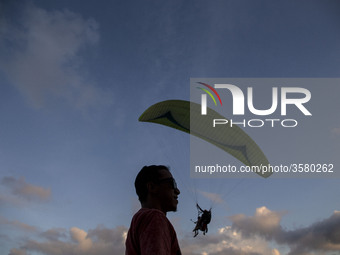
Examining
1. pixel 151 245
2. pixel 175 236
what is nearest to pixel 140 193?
pixel 175 236

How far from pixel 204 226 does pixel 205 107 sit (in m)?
6.52

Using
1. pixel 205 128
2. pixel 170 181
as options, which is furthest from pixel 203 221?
pixel 170 181

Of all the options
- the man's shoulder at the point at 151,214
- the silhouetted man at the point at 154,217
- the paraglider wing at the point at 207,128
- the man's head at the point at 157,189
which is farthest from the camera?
the paraglider wing at the point at 207,128

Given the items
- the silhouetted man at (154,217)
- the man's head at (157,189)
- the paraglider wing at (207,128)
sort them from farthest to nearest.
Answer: the paraglider wing at (207,128) → the man's head at (157,189) → the silhouetted man at (154,217)

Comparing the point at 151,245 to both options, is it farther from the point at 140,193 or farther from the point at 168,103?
the point at 168,103

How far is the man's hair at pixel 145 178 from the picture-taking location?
269 cm

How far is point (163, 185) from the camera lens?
2668 millimetres

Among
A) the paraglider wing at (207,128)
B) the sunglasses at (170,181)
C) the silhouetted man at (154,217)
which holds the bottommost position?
the silhouetted man at (154,217)

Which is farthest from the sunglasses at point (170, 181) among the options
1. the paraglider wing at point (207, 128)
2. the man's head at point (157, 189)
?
the paraglider wing at point (207, 128)

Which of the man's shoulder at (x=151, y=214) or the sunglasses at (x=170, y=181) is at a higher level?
the sunglasses at (x=170, y=181)

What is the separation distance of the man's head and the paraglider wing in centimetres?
1219

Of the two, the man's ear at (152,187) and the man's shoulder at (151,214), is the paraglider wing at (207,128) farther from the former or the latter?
the man's shoulder at (151,214)

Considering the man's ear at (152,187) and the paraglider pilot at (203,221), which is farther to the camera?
the paraglider pilot at (203,221)

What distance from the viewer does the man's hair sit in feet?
8.81
